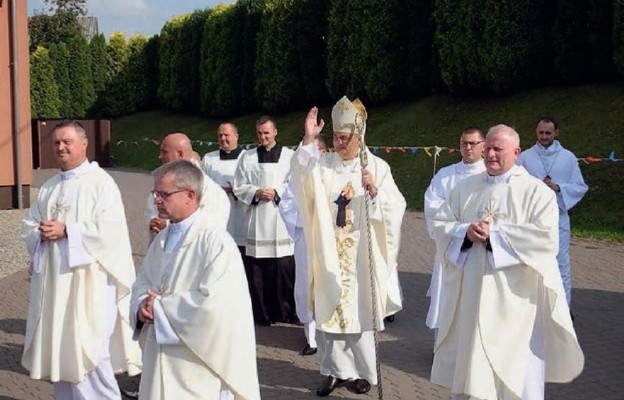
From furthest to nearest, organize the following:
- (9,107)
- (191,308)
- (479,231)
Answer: (9,107), (479,231), (191,308)

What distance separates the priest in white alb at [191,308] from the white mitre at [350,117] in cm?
262

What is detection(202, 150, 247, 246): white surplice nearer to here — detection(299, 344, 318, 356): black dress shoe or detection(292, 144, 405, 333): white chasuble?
detection(299, 344, 318, 356): black dress shoe

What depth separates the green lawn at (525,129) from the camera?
15547mm

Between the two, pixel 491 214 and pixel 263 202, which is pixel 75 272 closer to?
pixel 491 214

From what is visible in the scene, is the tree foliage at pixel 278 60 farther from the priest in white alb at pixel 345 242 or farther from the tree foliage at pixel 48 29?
the tree foliage at pixel 48 29

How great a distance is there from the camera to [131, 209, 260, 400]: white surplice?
424cm

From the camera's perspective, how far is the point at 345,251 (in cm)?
704

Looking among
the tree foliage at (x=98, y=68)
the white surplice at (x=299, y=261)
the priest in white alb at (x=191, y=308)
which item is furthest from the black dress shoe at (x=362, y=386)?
the tree foliage at (x=98, y=68)

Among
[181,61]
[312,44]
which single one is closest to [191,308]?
[312,44]

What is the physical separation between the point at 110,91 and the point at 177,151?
3521 centimetres

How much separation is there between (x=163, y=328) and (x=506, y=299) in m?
2.23

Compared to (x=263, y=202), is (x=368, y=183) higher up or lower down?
higher up

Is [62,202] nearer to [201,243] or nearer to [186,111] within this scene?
[201,243]

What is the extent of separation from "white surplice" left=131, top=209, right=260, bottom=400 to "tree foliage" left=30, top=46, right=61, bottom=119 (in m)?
35.8
